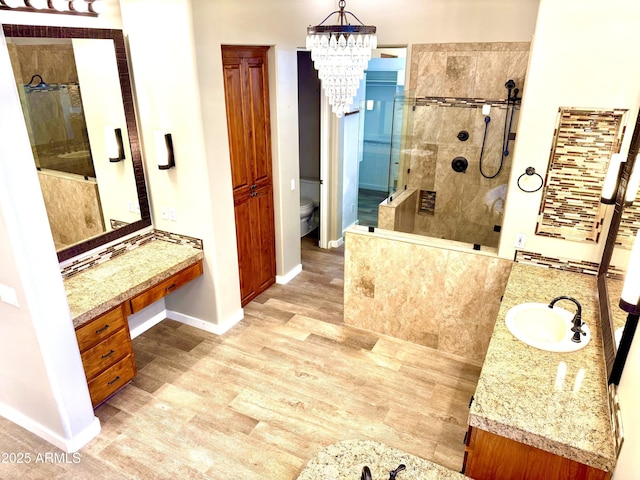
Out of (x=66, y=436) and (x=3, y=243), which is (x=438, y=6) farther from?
(x=66, y=436)

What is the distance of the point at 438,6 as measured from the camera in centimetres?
390

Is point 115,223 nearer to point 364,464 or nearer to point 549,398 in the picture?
point 364,464

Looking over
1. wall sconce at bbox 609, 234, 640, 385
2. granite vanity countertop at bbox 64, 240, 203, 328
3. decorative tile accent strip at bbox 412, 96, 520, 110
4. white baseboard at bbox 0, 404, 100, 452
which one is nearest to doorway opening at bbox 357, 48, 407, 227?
decorative tile accent strip at bbox 412, 96, 520, 110

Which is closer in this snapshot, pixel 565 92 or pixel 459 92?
pixel 565 92

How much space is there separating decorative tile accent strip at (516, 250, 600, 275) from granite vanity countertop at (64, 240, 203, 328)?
99.1 inches

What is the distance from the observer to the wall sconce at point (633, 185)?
2.10 metres

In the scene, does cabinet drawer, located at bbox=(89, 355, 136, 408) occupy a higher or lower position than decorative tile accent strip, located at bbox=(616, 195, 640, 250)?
lower

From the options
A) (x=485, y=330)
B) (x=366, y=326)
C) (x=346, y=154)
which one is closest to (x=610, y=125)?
(x=485, y=330)

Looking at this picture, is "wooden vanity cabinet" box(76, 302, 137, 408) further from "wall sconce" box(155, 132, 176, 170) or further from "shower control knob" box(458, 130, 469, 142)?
"shower control knob" box(458, 130, 469, 142)

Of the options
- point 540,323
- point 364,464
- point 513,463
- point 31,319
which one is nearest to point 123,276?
point 31,319

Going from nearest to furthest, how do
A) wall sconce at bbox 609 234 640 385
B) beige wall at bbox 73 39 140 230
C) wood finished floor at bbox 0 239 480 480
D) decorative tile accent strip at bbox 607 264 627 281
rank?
1. wall sconce at bbox 609 234 640 385
2. decorative tile accent strip at bbox 607 264 627 281
3. wood finished floor at bbox 0 239 480 480
4. beige wall at bbox 73 39 140 230

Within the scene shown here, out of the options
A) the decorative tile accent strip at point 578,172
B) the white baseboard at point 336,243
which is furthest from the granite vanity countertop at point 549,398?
the white baseboard at point 336,243

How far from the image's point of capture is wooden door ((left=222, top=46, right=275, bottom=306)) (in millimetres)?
3787

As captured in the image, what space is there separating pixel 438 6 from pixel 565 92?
1.78 meters
